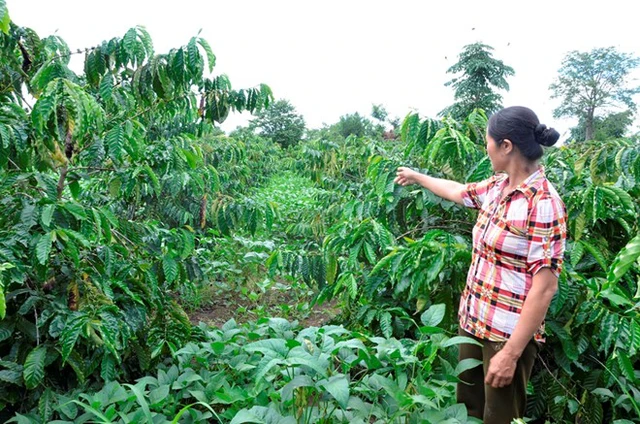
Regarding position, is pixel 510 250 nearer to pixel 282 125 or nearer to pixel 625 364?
pixel 625 364

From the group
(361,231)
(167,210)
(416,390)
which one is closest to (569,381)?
(416,390)

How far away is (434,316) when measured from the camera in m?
1.78

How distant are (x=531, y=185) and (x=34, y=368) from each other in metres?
1.88

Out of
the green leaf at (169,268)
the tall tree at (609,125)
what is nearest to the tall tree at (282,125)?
the tall tree at (609,125)

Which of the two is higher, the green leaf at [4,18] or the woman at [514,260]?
the green leaf at [4,18]

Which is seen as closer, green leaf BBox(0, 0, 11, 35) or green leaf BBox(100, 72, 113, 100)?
green leaf BBox(0, 0, 11, 35)

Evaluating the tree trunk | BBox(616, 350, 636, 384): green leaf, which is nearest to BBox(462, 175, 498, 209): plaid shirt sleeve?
BBox(616, 350, 636, 384): green leaf

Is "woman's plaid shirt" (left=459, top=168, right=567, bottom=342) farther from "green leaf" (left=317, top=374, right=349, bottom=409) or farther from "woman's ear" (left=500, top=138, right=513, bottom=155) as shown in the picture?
"green leaf" (left=317, top=374, right=349, bottom=409)

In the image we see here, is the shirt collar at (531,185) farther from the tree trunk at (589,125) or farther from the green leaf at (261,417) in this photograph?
the tree trunk at (589,125)

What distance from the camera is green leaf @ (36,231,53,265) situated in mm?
1548

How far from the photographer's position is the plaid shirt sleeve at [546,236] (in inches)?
56.8

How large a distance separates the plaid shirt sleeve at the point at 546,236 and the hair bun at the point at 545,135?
0.64ft

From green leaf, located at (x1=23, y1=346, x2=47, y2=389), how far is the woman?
160cm

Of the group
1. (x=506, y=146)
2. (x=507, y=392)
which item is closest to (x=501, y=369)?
(x=507, y=392)
